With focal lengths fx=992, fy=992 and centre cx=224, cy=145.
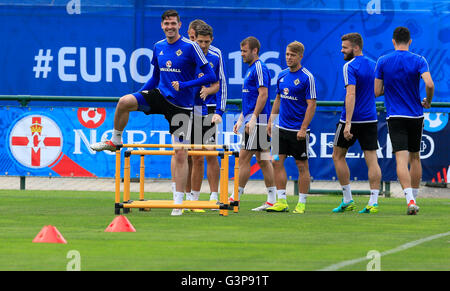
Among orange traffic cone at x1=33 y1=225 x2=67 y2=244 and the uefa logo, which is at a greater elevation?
the uefa logo

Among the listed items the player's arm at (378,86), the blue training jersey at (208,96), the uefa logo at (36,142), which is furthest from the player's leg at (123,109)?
the uefa logo at (36,142)

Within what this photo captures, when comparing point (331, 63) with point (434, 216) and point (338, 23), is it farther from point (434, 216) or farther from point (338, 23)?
point (434, 216)

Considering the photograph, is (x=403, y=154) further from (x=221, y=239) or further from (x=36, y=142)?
(x=36, y=142)

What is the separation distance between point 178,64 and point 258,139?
1.89 meters

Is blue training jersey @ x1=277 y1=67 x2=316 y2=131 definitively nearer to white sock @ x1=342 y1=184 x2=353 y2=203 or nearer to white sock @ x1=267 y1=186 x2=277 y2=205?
white sock @ x1=267 y1=186 x2=277 y2=205

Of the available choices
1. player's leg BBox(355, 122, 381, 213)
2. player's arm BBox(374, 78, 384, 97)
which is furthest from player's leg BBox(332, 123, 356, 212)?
player's arm BBox(374, 78, 384, 97)

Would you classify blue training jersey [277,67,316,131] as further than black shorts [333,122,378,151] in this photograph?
No

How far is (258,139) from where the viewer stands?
40.0 ft

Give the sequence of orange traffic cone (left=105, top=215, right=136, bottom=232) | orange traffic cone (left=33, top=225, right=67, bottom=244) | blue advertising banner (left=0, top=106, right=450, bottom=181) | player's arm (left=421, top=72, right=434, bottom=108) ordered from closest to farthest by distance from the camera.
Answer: orange traffic cone (left=33, top=225, right=67, bottom=244)
orange traffic cone (left=105, top=215, right=136, bottom=232)
player's arm (left=421, top=72, right=434, bottom=108)
blue advertising banner (left=0, top=106, right=450, bottom=181)

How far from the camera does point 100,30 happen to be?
20.3 meters

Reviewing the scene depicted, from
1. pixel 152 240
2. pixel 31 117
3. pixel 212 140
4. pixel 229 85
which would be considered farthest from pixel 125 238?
pixel 229 85

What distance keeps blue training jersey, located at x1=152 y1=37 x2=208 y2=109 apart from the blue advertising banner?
5.09m

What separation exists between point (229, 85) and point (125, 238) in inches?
A: 469

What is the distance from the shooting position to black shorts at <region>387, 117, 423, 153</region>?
11.6 meters
